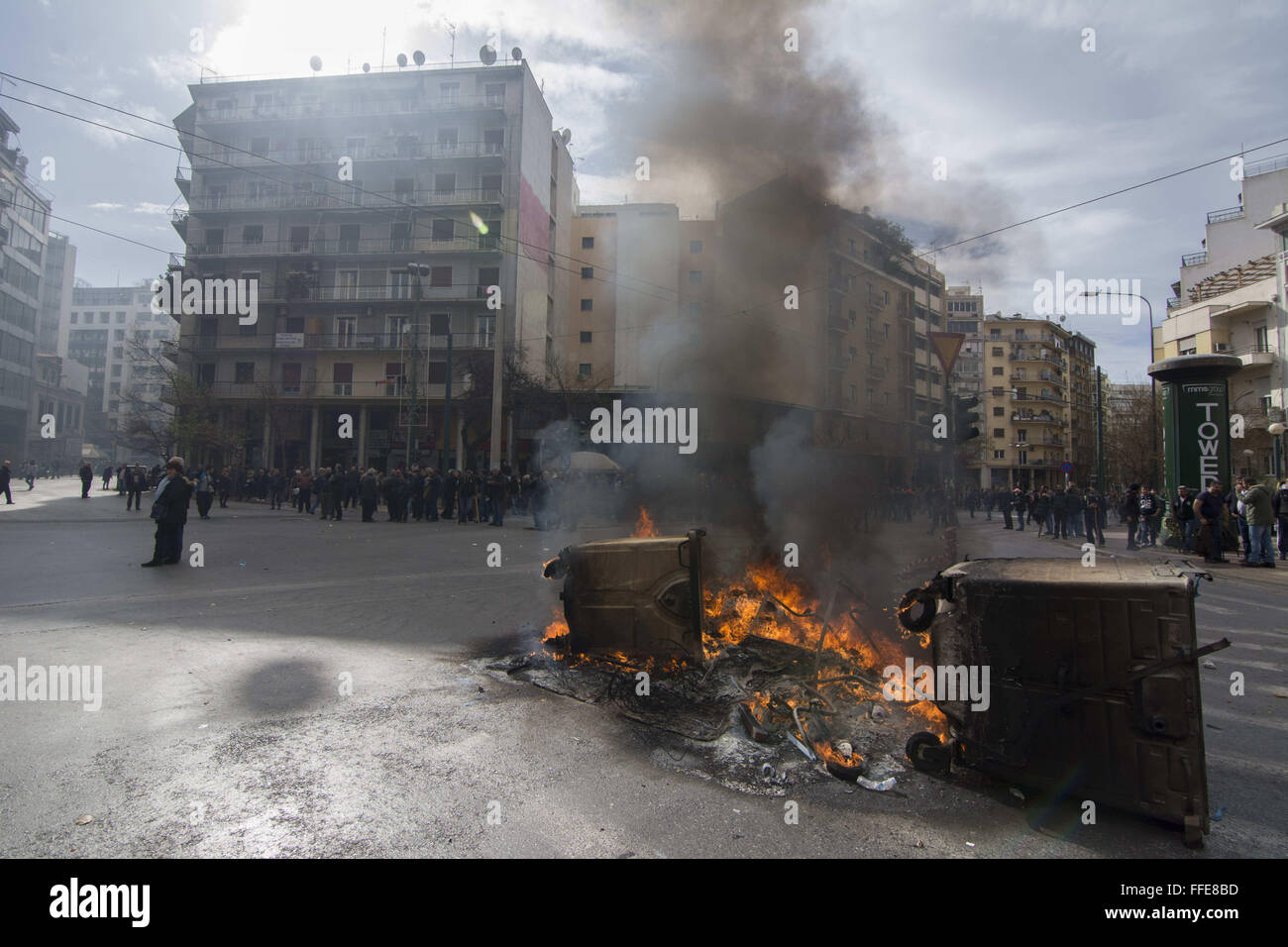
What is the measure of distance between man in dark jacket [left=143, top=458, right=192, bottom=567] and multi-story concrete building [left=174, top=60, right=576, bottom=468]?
25.3 meters

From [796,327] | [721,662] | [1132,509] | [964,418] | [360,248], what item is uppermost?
[360,248]

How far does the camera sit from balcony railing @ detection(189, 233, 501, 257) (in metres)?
35.5

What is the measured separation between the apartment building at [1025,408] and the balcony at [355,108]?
61279 mm

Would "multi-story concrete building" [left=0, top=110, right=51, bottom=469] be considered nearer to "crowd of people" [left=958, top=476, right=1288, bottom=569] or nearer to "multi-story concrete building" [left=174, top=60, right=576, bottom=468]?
"multi-story concrete building" [left=174, top=60, right=576, bottom=468]

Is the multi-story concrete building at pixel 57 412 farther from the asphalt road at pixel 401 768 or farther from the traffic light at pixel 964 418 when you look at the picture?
the traffic light at pixel 964 418

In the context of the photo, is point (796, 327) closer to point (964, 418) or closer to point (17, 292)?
point (964, 418)

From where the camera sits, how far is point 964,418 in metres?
10.0

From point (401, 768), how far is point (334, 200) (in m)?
40.6

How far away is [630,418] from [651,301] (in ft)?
18.4

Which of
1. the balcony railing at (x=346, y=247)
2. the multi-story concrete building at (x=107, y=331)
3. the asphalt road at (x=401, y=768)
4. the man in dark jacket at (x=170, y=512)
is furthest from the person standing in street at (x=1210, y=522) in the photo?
the multi-story concrete building at (x=107, y=331)

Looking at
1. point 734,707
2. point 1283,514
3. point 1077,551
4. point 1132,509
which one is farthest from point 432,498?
point 1283,514

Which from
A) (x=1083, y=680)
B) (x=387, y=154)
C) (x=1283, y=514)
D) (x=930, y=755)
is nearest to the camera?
(x=1083, y=680)

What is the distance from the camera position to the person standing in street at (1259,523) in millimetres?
12133
